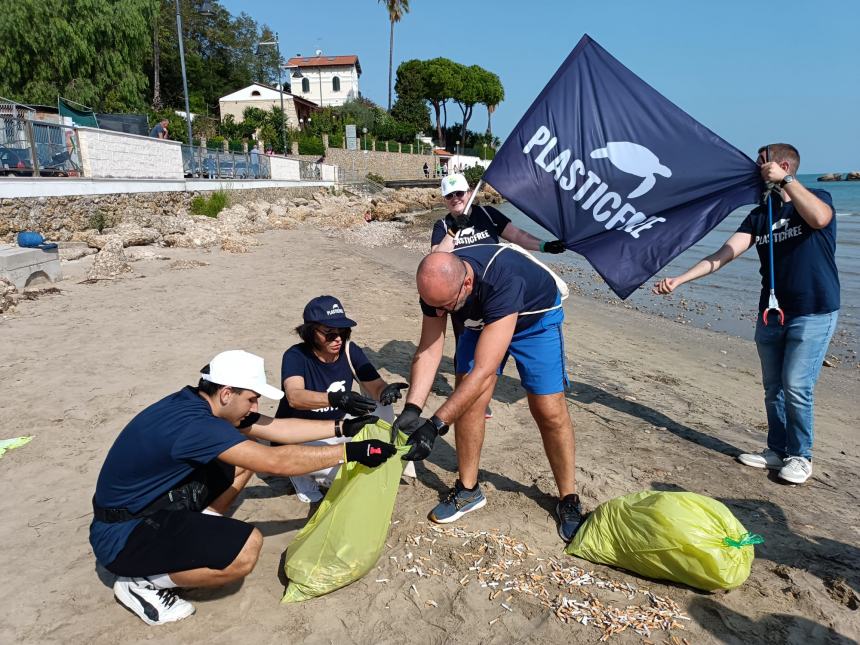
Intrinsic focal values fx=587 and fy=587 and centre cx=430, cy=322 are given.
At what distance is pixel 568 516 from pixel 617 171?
251 cm

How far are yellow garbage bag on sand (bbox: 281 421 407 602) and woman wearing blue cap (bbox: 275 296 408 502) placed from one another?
0.66m

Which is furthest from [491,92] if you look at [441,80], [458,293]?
[458,293]

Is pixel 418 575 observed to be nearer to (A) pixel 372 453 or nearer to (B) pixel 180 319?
(A) pixel 372 453

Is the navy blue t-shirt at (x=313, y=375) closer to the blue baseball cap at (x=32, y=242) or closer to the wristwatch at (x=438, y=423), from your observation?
the wristwatch at (x=438, y=423)

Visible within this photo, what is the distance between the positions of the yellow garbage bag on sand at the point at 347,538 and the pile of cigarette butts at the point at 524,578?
10.4 inches

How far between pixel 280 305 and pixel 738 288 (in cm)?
1005

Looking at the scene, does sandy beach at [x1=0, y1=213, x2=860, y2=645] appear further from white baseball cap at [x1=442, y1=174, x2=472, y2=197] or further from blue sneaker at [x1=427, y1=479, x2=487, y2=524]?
white baseball cap at [x1=442, y1=174, x2=472, y2=197]

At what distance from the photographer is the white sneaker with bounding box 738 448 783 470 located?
4.15m

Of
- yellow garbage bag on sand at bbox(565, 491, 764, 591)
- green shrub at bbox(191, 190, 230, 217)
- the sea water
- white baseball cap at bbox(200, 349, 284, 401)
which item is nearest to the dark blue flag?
yellow garbage bag on sand at bbox(565, 491, 764, 591)

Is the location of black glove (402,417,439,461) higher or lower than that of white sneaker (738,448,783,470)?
higher

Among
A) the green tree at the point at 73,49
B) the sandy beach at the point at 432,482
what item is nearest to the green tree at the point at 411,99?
the green tree at the point at 73,49

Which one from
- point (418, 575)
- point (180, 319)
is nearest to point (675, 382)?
point (418, 575)

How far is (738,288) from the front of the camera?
42.6 ft

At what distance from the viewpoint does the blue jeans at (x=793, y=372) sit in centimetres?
380
